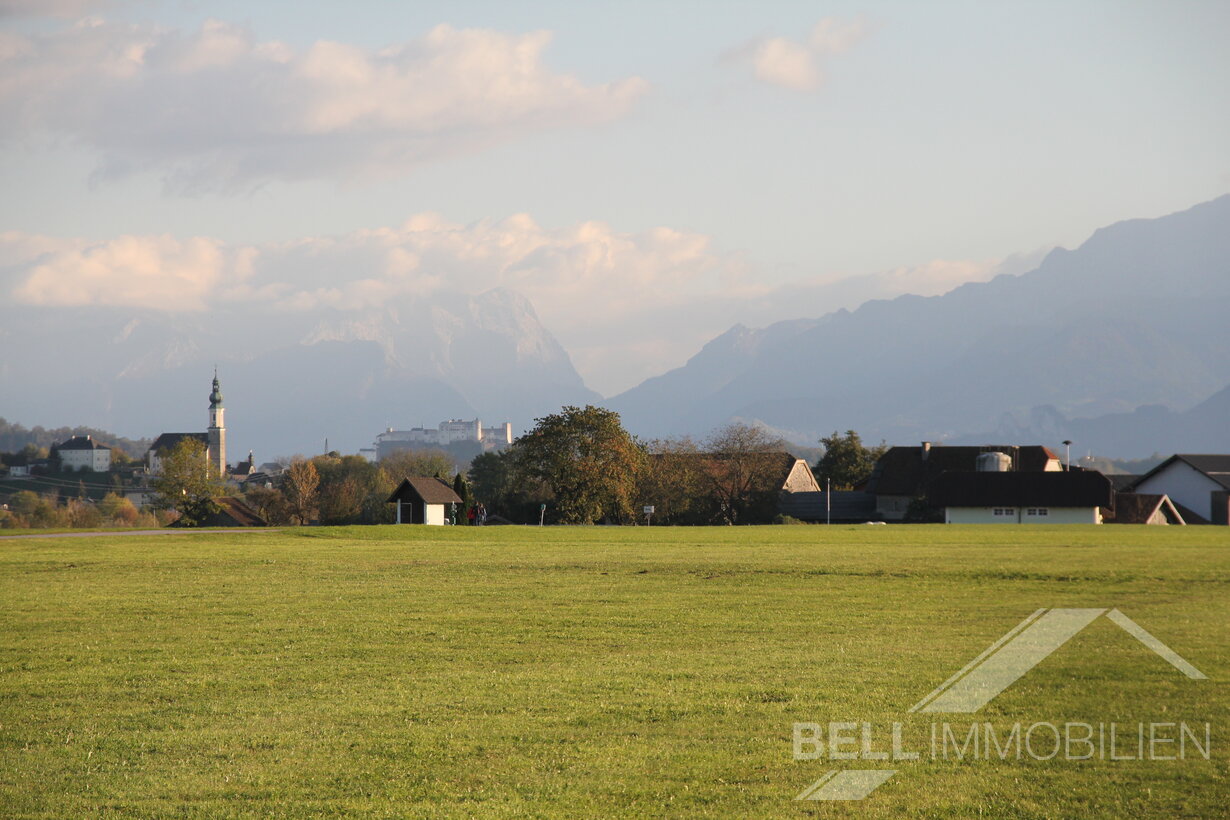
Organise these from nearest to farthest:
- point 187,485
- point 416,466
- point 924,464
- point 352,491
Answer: point 187,485 → point 924,464 → point 352,491 → point 416,466

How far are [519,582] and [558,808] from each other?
831 inches

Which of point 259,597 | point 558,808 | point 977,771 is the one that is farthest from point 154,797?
point 259,597

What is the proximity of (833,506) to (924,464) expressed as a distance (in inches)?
422

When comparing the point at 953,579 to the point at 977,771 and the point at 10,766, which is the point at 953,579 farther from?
the point at 10,766

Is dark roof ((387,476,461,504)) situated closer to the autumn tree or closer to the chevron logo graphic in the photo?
the autumn tree

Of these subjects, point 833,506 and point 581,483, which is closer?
point 581,483

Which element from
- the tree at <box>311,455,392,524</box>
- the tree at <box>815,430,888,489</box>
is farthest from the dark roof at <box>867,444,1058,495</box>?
the tree at <box>311,455,392,524</box>

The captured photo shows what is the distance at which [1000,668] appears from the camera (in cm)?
1680

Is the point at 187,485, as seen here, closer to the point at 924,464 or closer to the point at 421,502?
the point at 421,502

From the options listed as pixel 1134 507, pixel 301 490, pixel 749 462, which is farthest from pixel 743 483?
pixel 301 490

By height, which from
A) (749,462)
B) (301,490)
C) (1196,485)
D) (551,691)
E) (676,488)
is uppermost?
(749,462)

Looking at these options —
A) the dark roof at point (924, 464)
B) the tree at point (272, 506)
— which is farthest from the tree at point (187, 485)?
the dark roof at point (924, 464)

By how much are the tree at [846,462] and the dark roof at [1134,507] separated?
25.5m

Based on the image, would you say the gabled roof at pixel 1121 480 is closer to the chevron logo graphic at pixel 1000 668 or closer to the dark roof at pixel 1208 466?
the dark roof at pixel 1208 466
